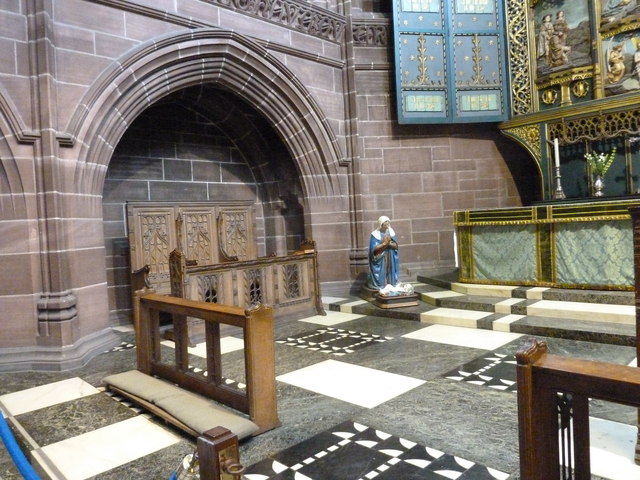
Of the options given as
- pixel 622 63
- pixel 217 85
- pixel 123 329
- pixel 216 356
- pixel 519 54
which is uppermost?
Answer: pixel 519 54

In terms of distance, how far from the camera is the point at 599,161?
6.40m

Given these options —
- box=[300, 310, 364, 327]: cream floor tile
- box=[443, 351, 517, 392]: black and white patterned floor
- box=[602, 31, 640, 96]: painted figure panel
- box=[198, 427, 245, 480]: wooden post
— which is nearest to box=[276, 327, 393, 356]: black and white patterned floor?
box=[300, 310, 364, 327]: cream floor tile

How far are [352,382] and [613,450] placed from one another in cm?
155

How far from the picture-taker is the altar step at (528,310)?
13.4ft

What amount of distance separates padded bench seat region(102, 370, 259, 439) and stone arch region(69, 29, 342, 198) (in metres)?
2.12

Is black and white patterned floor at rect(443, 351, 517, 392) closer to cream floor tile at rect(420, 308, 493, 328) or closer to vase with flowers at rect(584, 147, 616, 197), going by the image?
cream floor tile at rect(420, 308, 493, 328)

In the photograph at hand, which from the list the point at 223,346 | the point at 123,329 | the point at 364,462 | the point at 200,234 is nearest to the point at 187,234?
the point at 200,234

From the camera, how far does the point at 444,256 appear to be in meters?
7.56

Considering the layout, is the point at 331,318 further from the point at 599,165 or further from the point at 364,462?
the point at 599,165

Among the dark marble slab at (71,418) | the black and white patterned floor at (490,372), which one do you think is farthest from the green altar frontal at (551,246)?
the dark marble slab at (71,418)

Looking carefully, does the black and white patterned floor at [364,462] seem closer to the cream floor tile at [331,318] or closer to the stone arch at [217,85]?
the cream floor tile at [331,318]

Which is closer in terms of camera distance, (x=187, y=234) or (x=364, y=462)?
(x=364, y=462)

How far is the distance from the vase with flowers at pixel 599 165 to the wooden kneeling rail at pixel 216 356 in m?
5.49

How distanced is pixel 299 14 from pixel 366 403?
5557mm
